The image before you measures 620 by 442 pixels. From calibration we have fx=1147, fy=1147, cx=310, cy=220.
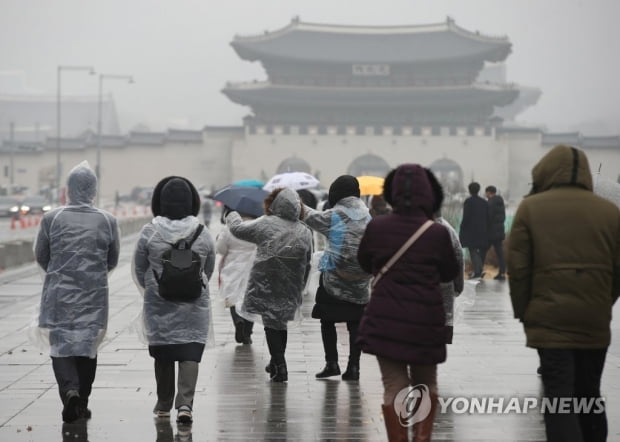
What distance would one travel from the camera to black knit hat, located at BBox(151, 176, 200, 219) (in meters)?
7.16

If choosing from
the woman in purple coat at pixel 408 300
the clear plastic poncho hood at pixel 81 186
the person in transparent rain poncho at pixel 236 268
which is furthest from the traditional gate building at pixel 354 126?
the woman in purple coat at pixel 408 300

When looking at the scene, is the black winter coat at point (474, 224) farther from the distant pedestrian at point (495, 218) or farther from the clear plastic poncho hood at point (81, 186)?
the clear plastic poncho hood at point (81, 186)

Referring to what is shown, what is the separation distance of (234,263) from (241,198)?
70 cm

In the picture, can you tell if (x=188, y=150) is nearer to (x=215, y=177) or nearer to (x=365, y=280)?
(x=215, y=177)

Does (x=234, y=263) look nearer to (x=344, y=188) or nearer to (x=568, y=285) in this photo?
(x=344, y=188)

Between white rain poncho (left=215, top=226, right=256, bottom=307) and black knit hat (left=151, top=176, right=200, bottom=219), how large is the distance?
10.7ft

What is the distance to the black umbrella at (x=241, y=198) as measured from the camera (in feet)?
32.9

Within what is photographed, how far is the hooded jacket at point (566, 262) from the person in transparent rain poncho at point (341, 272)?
3.19 meters

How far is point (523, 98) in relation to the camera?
453 ft

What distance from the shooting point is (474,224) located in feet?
57.2

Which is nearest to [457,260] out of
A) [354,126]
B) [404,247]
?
[404,247]

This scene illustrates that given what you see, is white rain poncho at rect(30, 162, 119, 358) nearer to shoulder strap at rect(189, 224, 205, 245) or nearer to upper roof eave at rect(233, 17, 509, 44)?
shoulder strap at rect(189, 224, 205, 245)

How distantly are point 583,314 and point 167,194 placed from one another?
288 centimetres

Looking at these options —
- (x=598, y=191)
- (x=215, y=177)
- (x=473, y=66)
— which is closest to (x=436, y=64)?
(x=473, y=66)
